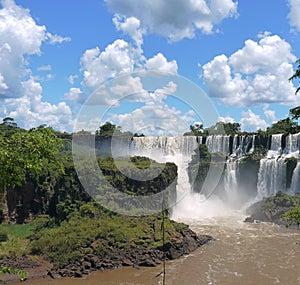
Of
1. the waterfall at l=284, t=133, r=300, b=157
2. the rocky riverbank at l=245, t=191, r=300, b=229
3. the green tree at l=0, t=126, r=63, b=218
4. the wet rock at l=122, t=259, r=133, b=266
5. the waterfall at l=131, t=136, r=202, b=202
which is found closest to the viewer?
the green tree at l=0, t=126, r=63, b=218

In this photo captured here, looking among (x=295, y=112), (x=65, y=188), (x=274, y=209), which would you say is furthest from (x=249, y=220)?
(x=295, y=112)

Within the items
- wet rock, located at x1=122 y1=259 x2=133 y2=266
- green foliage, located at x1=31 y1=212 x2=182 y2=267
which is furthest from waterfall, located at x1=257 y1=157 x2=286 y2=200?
wet rock, located at x1=122 y1=259 x2=133 y2=266

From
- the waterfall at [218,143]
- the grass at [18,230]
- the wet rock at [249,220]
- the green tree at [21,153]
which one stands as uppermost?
the waterfall at [218,143]

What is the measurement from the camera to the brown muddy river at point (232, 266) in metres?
13.9

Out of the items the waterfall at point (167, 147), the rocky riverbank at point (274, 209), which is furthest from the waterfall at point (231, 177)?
the rocky riverbank at point (274, 209)

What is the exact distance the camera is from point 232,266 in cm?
1505

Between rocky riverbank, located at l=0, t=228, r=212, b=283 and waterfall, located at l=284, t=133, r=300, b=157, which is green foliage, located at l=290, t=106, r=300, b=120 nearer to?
rocky riverbank, located at l=0, t=228, r=212, b=283

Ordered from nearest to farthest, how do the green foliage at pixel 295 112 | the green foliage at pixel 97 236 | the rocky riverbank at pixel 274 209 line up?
the green foliage at pixel 295 112 → the green foliage at pixel 97 236 → the rocky riverbank at pixel 274 209

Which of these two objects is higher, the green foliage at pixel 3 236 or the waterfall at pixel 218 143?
the waterfall at pixel 218 143

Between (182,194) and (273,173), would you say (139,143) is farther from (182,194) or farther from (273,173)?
(273,173)

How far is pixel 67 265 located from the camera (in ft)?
50.3

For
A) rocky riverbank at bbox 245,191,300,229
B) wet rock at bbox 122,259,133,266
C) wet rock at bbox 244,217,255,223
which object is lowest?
wet rock at bbox 122,259,133,266

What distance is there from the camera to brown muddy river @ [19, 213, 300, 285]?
1388 cm

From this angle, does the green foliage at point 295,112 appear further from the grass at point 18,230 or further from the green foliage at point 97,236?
the grass at point 18,230
